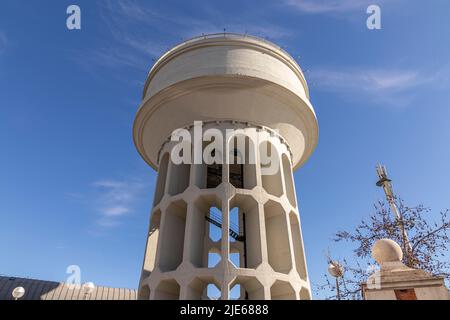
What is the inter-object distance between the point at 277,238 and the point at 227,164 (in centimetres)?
372

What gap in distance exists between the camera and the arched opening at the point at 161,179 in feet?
49.5

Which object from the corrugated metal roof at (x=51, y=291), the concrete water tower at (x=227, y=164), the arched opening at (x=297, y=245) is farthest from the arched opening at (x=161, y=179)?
the corrugated metal roof at (x=51, y=291)

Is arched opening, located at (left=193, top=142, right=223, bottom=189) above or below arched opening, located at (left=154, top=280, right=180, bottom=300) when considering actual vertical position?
above

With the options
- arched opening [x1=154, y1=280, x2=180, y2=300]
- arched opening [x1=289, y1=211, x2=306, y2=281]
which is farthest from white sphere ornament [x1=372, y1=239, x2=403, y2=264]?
arched opening [x1=154, y1=280, x2=180, y2=300]

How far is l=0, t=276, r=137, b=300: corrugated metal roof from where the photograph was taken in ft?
66.3

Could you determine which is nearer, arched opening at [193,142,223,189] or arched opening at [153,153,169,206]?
arched opening at [193,142,223,189]

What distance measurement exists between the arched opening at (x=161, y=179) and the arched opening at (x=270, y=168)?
4.63 metres

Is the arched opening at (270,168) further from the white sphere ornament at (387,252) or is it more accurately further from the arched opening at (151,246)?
the white sphere ornament at (387,252)

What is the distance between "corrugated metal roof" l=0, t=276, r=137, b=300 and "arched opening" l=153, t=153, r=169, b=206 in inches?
389

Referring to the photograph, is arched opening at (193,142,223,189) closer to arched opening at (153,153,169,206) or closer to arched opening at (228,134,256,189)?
arched opening at (228,134,256,189)
